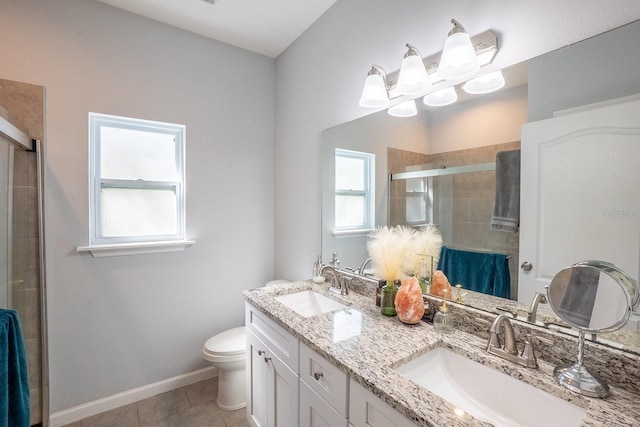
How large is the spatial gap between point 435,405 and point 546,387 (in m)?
0.34

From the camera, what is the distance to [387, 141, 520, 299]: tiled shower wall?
3.56ft

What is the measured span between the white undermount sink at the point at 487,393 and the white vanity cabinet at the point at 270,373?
52 centimetres

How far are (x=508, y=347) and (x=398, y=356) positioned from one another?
0.36 m

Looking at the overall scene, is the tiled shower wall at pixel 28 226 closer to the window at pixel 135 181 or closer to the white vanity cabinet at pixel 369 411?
the window at pixel 135 181

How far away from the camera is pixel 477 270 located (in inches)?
46.2

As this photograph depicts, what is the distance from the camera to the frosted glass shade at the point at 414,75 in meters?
1.32

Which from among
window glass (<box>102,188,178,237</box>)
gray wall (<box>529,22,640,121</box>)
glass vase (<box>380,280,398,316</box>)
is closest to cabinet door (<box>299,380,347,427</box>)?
glass vase (<box>380,280,398,316</box>)

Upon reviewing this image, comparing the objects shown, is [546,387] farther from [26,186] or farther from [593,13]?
[26,186]

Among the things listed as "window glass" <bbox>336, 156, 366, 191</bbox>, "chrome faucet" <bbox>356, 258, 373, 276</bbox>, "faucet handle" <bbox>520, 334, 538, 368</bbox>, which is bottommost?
"faucet handle" <bbox>520, 334, 538, 368</bbox>

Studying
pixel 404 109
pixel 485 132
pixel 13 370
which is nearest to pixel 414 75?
pixel 404 109

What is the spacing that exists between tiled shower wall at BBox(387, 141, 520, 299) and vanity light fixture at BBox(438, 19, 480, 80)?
1.07 feet

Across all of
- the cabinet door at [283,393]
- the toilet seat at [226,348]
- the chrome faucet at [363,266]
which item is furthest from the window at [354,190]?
the toilet seat at [226,348]

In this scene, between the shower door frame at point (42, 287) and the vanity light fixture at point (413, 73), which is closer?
the vanity light fixture at point (413, 73)

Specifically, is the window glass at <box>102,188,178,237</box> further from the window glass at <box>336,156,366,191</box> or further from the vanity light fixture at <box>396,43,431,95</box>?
the vanity light fixture at <box>396,43,431,95</box>
